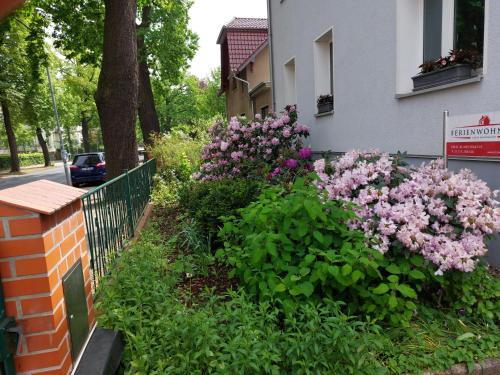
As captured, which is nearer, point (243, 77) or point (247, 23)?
point (243, 77)

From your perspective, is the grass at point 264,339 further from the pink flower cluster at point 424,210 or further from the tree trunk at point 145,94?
the tree trunk at point 145,94

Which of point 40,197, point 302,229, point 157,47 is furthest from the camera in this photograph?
point 157,47

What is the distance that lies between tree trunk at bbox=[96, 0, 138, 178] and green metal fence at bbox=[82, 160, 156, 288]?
1.56 meters

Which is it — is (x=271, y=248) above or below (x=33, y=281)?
below

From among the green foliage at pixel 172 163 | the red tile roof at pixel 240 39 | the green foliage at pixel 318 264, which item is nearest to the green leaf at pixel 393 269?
the green foliage at pixel 318 264

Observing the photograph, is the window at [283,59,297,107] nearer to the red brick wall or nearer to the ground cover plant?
the ground cover plant

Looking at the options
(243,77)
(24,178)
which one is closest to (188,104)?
(24,178)

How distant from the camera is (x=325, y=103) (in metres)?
7.72

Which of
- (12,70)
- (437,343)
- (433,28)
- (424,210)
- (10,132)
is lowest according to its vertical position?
(437,343)

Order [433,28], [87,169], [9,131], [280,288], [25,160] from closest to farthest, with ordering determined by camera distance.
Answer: [280,288], [433,28], [87,169], [9,131], [25,160]

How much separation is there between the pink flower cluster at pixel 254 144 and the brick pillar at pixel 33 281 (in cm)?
568

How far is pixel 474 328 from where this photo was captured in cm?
301

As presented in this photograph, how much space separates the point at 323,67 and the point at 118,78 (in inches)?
164

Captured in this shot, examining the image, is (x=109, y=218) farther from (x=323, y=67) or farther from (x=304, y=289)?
(x=323, y=67)
